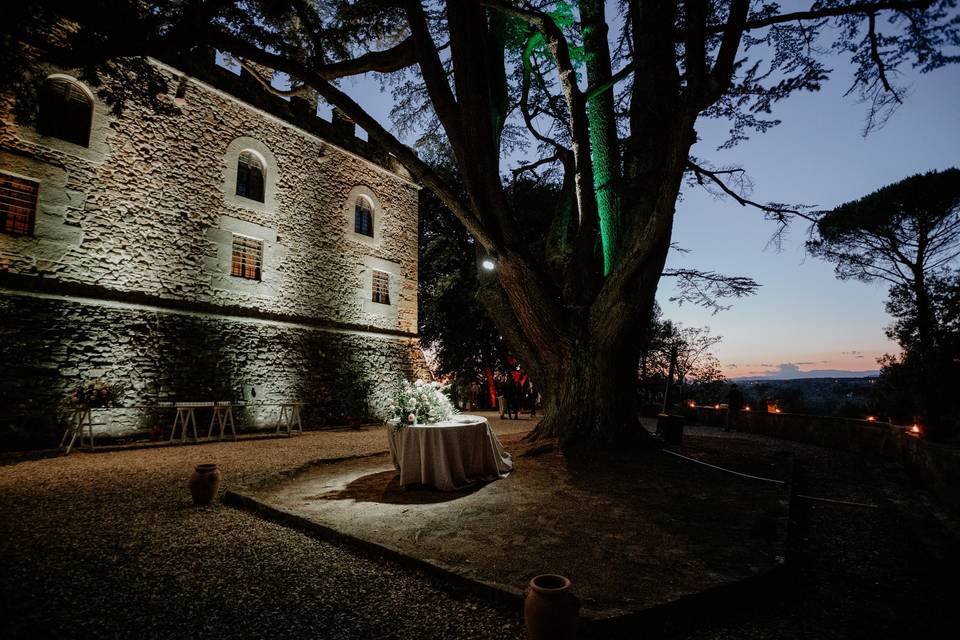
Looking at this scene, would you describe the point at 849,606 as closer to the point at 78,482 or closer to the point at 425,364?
the point at 78,482

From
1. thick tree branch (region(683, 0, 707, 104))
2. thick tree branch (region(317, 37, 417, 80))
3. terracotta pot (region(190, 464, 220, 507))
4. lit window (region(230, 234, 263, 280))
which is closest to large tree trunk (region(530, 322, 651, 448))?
thick tree branch (region(683, 0, 707, 104))

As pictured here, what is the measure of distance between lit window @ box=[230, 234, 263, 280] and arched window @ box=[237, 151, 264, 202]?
4.35ft

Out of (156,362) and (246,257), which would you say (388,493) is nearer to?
(156,362)

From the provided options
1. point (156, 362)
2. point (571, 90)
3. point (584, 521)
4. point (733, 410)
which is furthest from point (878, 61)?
point (156, 362)

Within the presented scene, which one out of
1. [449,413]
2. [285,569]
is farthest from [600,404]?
[285,569]

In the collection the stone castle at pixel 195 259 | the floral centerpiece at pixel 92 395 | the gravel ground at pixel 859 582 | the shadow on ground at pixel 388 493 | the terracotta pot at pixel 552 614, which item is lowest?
the gravel ground at pixel 859 582

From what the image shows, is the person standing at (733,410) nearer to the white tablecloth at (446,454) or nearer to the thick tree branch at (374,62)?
the white tablecloth at (446,454)

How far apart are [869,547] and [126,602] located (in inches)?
229

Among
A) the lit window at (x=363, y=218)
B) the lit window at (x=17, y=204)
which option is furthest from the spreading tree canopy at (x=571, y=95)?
the lit window at (x=363, y=218)

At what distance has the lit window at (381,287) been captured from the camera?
1517 centimetres

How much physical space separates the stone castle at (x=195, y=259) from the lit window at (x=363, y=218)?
8cm

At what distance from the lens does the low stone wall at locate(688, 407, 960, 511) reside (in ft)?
15.4

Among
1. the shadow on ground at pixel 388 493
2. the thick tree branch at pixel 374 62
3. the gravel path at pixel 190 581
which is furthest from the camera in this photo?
the thick tree branch at pixel 374 62

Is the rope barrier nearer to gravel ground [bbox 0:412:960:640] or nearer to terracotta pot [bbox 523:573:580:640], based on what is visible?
gravel ground [bbox 0:412:960:640]
